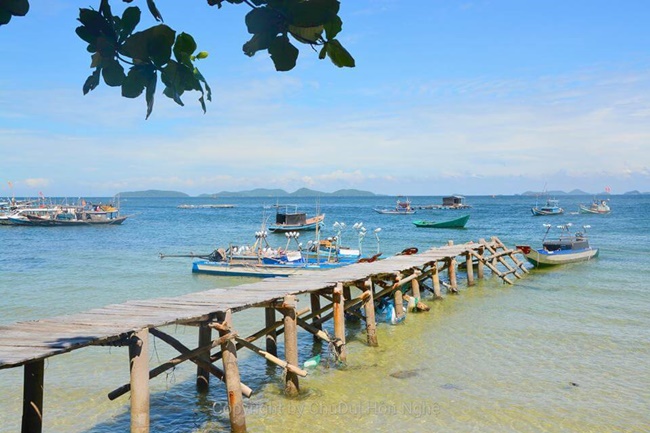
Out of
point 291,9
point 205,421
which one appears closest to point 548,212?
point 205,421

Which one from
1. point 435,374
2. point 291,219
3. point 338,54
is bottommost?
point 435,374

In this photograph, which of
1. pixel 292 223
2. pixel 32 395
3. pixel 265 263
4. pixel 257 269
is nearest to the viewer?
pixel 32 395

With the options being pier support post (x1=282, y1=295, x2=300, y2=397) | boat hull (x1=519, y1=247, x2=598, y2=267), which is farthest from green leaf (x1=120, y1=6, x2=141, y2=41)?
boat hull (x1=519, y1=247, x2=598, y2=267)

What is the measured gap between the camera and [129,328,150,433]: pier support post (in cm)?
712

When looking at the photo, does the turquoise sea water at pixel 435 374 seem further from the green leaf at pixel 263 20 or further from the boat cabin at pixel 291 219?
the boat cabin at pixel 291 219

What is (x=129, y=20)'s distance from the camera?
193 centimetres

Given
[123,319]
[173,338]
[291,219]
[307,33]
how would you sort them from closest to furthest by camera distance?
[307,33]
[123,319]
[173,338]
[291,219]

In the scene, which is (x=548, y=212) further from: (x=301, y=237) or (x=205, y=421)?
(x=205, y=421)

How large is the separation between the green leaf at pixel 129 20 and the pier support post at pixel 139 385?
603cm

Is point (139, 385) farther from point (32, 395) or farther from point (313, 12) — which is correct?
point (313, 12)

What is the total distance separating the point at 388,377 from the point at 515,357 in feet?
11.1

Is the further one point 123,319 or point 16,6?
point 123,319

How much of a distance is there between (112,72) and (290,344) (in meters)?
8.86

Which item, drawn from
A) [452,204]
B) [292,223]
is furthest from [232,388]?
[452,204]
